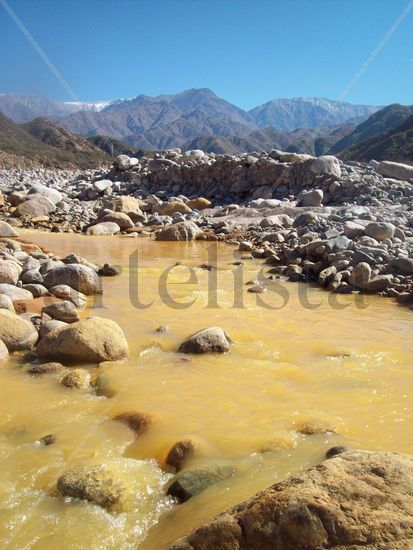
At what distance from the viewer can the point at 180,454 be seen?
9.39 feet

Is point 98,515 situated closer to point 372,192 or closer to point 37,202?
point 372,192

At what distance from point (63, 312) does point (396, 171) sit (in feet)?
47.9

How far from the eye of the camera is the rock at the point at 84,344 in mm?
4246

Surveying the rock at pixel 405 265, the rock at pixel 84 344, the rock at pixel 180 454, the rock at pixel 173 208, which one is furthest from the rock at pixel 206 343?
the rock at pixel 173 208

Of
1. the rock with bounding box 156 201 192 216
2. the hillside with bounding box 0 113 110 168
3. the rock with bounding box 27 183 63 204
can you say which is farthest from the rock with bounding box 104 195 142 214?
the hillside with bounding box 0 113 110 168

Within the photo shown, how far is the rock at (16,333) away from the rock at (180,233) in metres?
8.66

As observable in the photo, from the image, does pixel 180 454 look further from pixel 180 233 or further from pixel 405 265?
pixel 180 233

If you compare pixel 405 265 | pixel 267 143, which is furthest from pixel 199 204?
pixel 267 143

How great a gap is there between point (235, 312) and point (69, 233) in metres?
9.48

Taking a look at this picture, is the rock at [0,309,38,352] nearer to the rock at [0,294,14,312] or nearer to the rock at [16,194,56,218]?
the rock at [0,294,14,312]

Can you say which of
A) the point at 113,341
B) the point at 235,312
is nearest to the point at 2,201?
the point at 235,312

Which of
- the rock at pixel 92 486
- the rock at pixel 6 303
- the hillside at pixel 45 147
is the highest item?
the hillside at pixel 45 147

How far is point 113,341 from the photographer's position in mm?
4387

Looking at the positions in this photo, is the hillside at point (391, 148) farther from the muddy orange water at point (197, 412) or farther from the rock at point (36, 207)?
the muddy orange water at point (197, 412)
